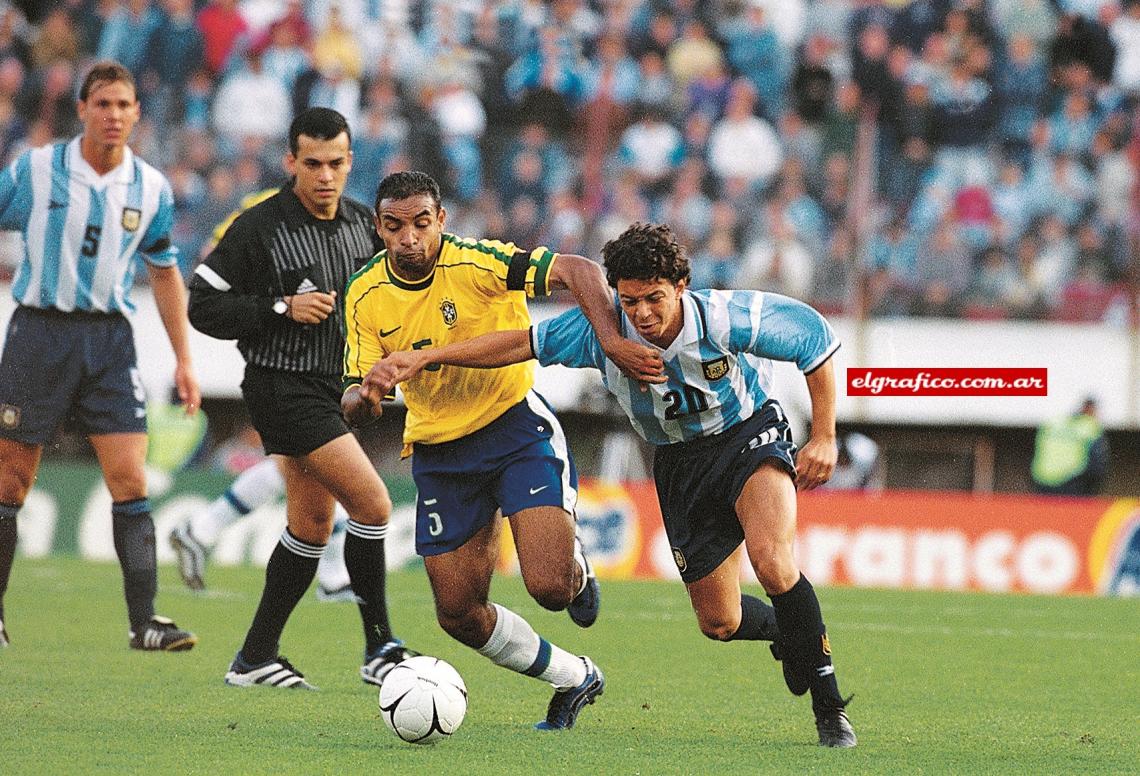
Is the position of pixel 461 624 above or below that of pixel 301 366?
below

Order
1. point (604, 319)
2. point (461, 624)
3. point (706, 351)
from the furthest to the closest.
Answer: point (461, 624) → point (706, 351) → point (604, 319)

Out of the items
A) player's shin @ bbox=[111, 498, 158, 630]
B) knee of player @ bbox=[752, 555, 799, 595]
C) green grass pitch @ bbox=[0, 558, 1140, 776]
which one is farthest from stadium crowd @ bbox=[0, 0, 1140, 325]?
knee of player @ bbox=[752, 555, 799, 595]

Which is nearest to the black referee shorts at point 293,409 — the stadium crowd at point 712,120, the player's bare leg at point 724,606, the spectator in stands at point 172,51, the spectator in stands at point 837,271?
the player's bare leg at point 724,606

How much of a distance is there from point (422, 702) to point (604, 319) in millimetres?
1398

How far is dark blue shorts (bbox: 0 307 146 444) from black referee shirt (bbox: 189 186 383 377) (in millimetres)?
1040

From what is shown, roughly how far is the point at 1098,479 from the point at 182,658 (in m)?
10.6

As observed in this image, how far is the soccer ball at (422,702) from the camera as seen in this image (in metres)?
5.82

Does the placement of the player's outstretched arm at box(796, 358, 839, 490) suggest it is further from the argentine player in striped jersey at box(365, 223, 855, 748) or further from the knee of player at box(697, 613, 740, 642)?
the knee of player at box(697, 613, 740, 642)

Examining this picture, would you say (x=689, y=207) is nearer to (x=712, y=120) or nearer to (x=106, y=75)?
(x=712, y=120)

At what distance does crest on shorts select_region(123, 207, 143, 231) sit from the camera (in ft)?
27.0

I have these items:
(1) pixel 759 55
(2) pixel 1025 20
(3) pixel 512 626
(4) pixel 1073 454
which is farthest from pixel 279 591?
(2) pixel 1025 20

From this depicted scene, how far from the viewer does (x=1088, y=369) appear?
1680cm

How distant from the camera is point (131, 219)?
27.1 ft

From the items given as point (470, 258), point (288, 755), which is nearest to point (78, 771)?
point (288, 755)
